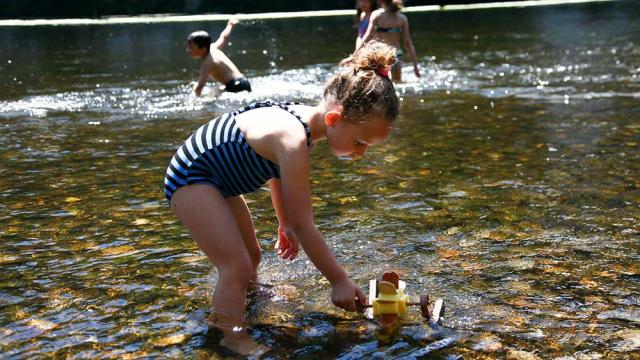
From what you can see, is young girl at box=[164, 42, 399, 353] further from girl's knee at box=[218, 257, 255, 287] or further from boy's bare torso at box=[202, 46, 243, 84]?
boy's bare torso at box=[202, 46, 243, 84]

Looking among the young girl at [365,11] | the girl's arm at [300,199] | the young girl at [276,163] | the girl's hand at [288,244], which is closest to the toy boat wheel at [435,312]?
the young girl at [276,163]

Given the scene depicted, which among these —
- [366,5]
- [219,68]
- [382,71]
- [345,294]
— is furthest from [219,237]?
[366,5]

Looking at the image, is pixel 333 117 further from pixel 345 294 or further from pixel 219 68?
pixel 219 68

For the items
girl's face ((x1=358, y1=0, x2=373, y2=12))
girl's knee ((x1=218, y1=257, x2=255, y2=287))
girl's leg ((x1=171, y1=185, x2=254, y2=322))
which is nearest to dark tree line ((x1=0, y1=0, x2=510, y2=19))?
girl's face ((x1=358, y1=0, x2=373, y2=12))

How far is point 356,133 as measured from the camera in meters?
3.06

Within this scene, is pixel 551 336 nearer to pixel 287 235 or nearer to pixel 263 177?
pixel 287 235

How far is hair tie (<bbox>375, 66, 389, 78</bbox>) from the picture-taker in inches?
120

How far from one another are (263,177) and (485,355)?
1.18 m

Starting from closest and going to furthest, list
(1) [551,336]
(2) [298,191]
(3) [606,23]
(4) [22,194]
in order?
(2) [298,191] → (1) [551,336] → (4) [22,194] → (3) [606,23]

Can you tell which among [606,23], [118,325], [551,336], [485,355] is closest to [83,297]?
[118,325]

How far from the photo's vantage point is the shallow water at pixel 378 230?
3309 mm

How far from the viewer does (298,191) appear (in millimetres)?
3006

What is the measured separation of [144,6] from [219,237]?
39.9 meters

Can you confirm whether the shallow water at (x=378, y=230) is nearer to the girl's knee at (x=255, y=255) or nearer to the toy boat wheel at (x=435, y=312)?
the toy boat wheel at (x=435, y=312)
